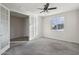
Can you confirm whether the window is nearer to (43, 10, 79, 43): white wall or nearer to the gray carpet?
(43, 10, 79, 43): white wall

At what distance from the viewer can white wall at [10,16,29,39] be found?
27.6 feet

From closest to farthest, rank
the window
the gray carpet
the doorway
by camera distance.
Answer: the gray carpet → the window → the doorway

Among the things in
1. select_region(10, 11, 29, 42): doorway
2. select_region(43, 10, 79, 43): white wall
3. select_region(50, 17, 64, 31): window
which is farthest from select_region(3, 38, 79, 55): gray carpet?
select_region(10, 11, 29, 42): doorway

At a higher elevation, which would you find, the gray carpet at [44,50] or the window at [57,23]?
the window at [57,23]

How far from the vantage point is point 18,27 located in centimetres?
931

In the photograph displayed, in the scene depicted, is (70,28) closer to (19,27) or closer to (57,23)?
(57,23)

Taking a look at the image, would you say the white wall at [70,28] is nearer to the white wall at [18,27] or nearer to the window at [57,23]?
the window at [57,23]

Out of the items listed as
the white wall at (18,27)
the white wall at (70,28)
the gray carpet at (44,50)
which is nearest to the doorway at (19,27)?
the white wall at (18,27)

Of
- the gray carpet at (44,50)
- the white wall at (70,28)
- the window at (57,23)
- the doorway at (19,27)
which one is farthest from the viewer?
the doorway at (19,27)

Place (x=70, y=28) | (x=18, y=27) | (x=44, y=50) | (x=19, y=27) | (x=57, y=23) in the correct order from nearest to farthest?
(x=44, y=50), (x=70, y=28), (x=57, y=23), (x=18, y=27), (x=19, y=27)

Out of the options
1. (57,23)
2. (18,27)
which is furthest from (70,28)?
(18,27)

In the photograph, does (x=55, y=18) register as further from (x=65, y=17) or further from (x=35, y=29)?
(x=35, y=29)

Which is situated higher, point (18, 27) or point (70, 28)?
point (18, 27)

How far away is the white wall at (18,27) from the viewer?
841 cm
